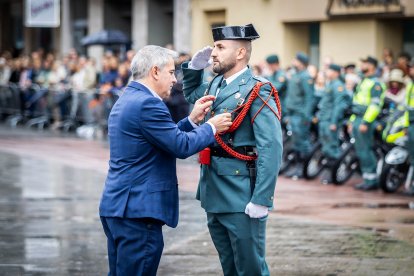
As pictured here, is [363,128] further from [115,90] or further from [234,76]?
[115,90]

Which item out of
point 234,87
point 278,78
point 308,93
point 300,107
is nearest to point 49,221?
point 234,87

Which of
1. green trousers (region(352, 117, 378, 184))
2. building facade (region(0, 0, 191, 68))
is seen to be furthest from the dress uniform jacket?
building facade (region(0, 0, 191, 68))

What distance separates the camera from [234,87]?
6.98m


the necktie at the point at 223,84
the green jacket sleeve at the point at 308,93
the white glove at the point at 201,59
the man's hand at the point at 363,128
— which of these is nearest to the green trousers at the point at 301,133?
the green jacket sleeve at the point at 308,93

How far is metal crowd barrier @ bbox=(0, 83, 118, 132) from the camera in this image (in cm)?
2472

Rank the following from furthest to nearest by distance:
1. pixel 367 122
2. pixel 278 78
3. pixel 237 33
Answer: pixel 278 78, pixel 367 122, pixel 237 33

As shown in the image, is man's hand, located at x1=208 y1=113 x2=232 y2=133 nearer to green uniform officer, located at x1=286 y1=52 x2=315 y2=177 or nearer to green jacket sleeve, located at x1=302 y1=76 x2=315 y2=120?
green uniform officer, located at x1=286 y1=52 x2=315 y2=177

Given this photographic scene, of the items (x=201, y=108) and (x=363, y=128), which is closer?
(x=201, y=108)

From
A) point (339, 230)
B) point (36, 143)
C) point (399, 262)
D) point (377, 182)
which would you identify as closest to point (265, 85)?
point (399, 262)

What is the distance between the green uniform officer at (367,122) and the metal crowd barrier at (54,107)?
8.88 m

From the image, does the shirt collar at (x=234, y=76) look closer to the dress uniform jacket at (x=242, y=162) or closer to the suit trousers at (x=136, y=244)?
the dress uniform jacket at (x=242, y=162)

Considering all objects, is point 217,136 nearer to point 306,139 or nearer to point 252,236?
point 252,236

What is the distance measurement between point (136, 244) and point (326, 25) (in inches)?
759

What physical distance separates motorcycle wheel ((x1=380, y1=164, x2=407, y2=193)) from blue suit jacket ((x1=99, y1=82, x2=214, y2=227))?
29.6 ft
